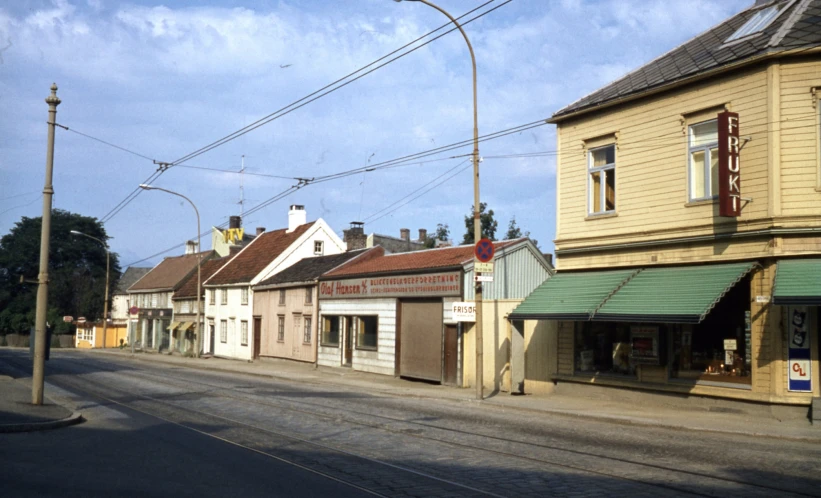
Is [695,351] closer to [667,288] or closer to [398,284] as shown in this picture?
[667,288]

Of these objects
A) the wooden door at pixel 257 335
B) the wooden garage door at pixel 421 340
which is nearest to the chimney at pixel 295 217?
the wooden door at pixel 257 335

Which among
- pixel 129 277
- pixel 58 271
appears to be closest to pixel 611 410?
pixel 58 271

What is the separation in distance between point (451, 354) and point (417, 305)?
2802 millimetres

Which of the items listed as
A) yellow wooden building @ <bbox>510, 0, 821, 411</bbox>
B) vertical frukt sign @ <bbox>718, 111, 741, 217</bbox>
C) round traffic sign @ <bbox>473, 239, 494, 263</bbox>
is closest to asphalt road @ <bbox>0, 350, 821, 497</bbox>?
yellow wooden building @ <bbox>510, 0, 821, 411</bbox>

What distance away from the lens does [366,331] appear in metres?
32.1

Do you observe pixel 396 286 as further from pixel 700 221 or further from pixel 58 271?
pixel 58 271

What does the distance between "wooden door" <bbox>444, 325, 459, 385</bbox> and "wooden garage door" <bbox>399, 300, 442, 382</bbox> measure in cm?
32

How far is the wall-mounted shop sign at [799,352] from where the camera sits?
625 inches

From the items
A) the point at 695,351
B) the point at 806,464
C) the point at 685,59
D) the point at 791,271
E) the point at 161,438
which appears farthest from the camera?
the point at 685,59

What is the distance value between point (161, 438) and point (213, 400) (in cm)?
692

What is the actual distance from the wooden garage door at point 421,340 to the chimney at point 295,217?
21.6 metres

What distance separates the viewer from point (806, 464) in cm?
1112

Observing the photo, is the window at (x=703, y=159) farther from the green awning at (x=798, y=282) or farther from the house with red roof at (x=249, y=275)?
the house with red roof at (x=249, y=275)

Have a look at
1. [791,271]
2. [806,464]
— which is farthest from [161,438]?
[791,271]
